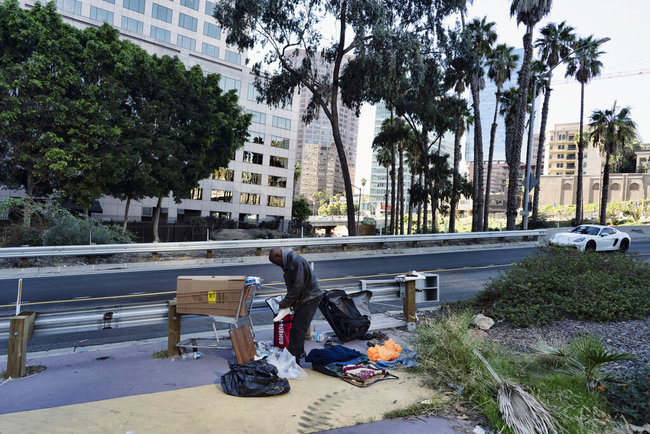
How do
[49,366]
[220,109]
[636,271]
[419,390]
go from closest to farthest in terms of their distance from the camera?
[419,390] → [49,366] → [636,271] → [220,109]

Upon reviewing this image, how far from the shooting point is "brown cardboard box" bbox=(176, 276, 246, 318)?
19.7 feet

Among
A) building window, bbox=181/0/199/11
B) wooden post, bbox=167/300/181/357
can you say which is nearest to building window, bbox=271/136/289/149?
building window, bbox=181/0/199/11

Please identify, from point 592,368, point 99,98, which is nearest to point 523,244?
point 592,368

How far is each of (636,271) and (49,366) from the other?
11385 millimetres

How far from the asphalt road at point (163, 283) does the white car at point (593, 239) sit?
9.22ft

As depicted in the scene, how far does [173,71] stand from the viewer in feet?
90.7

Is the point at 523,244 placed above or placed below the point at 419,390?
above

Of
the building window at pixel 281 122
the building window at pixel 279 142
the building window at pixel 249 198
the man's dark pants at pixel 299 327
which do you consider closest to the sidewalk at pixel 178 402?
the man's dark pants at pixel 299 327

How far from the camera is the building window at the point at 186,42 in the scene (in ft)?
167

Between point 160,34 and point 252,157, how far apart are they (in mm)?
18170

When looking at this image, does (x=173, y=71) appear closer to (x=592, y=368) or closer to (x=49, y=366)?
(x=49, y=366)

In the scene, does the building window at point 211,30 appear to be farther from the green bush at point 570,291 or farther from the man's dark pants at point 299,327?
the man's dark pants at point 299,327

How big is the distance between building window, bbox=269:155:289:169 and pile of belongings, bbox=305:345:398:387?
183ft

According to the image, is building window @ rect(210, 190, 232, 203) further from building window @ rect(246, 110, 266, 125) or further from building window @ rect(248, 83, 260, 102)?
building window @ rect(248, 83, 260, 102)
